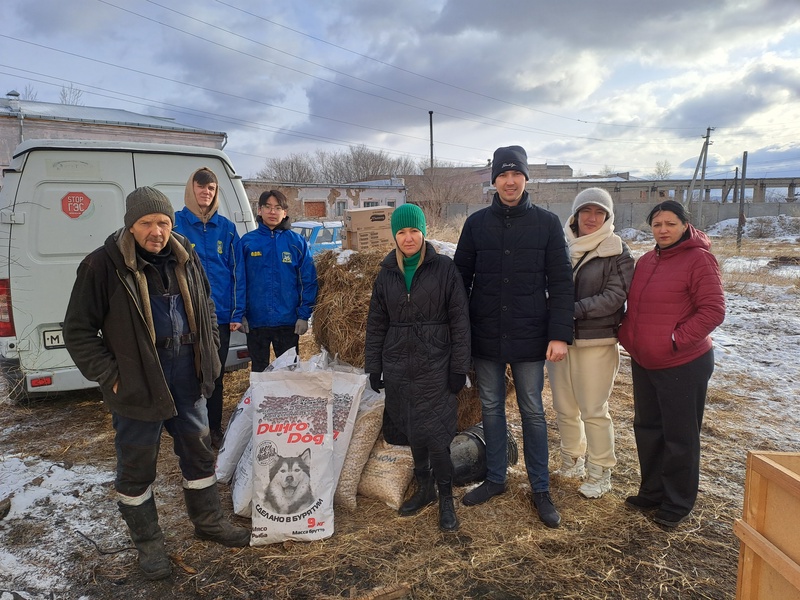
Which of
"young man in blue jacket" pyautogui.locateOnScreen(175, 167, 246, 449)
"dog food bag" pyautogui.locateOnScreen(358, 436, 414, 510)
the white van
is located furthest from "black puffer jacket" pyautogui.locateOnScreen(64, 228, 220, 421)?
the white van

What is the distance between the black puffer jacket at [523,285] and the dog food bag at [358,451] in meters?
0.84

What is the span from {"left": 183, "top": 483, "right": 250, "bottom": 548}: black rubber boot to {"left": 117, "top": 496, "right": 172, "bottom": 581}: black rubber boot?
0.66 ft

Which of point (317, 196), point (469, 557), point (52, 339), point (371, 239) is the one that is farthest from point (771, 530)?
point (317, 196)

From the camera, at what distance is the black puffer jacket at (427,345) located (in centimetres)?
275

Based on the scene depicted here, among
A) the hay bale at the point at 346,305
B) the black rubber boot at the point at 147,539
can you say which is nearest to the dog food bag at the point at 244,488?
the black rubber boot at the point at 147,539

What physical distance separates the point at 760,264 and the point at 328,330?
53.4 ft

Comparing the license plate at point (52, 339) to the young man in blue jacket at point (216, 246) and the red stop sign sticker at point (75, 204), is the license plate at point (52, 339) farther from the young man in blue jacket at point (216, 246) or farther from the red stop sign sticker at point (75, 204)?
the young man in blue jacket at point (216, 246)

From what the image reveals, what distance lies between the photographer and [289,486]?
8.79ft

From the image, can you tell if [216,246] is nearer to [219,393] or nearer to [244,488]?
[219,393]

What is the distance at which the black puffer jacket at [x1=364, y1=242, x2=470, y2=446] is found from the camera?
9.03 ft

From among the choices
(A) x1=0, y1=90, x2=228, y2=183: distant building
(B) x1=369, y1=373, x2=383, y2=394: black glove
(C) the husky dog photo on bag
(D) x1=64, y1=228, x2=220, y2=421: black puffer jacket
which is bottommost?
(C) the husky dog photo on bag

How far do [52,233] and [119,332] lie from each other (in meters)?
2.32

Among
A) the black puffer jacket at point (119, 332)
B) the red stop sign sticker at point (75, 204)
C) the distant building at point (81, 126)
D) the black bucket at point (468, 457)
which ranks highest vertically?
the distant building at point (81, 126)

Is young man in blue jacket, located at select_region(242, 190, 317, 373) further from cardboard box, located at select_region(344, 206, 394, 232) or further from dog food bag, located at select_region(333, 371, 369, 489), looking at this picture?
dog food bag, located at select_region(333, 371, 369, 489)
